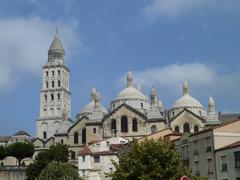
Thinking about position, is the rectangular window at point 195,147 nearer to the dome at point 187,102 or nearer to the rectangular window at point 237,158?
the rectangular window at point 237,158

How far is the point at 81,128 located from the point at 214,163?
66.7 m

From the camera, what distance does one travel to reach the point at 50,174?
56906 millimetres

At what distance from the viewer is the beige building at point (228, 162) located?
39531 millimetres

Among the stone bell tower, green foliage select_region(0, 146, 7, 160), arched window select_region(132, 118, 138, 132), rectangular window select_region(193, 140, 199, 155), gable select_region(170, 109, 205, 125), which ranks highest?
the stone bell tower

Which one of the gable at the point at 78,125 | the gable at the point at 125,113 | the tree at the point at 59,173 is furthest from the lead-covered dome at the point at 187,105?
the tree at the point at 59,173

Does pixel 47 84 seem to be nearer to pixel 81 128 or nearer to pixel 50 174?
pixel 81 128

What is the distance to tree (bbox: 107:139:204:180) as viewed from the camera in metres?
35.5

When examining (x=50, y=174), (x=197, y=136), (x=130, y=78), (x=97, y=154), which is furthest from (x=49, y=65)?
(x=197, y=136)

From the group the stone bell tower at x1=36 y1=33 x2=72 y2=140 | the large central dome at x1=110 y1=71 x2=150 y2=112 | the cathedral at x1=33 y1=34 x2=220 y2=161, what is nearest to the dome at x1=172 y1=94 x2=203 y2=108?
the cathedral at x1=33 y1=34 x2=220 y2=161

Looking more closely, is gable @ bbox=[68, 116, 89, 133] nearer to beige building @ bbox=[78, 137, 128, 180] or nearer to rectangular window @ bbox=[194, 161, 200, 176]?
beige building @ bbox=[78, 137, 128, 180]

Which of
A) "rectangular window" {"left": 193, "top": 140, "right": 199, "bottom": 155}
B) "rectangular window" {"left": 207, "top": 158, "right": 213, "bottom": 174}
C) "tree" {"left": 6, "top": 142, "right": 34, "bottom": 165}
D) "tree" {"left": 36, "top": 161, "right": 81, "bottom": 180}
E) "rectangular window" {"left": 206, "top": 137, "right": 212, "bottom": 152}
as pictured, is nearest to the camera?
"rectangular window" {"left": 207, "top": 158, "right": 213, "bottom": 174}

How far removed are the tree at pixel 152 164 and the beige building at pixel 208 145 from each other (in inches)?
247

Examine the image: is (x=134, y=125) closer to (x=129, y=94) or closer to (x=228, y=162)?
(x=129, y=94)

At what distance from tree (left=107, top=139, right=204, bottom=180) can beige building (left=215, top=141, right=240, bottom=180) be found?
16.7 feet
